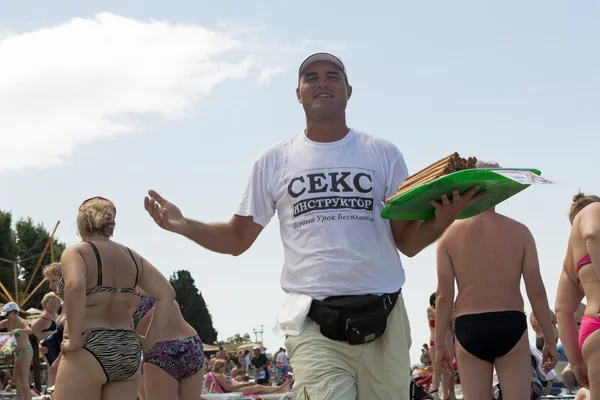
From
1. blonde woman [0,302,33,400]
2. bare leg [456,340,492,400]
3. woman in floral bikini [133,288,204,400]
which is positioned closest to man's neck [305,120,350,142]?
bare leg [456,340,492,400]

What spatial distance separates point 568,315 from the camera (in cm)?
574

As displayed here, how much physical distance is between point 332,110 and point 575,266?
192 cm

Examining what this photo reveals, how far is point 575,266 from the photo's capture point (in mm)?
5590

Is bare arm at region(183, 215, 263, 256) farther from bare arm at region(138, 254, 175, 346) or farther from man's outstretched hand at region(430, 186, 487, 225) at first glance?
bare arm at region(138, 254, 175, 346)

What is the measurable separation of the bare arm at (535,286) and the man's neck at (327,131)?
2.58 metres

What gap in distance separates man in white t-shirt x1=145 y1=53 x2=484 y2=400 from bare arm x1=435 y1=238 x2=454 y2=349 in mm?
2376

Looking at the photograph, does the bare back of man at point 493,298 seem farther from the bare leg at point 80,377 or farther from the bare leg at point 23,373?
the bare leg at point 23,373

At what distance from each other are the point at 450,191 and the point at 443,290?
298cm

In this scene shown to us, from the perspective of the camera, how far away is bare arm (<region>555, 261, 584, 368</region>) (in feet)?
18.4

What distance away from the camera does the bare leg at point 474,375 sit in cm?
669

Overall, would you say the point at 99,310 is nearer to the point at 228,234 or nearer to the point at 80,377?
the point at 80,377

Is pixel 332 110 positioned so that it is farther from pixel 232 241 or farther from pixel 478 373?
pixel 478 373

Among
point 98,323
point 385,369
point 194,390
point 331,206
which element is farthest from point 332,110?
point 194,390

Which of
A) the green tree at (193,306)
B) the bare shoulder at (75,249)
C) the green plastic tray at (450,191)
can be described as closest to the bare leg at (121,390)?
the bare shoulder at (75,249)
